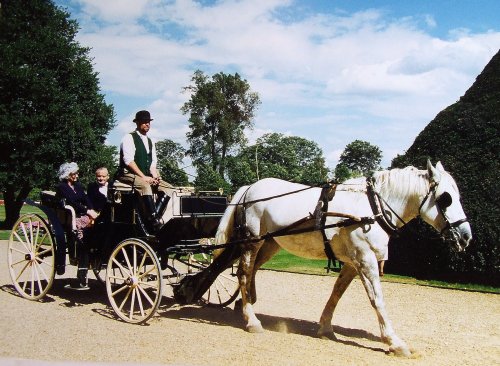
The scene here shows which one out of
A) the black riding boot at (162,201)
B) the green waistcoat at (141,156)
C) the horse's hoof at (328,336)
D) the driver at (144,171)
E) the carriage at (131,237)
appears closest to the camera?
the horse's hoof at (328,336)

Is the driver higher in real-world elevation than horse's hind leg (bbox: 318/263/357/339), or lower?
higher

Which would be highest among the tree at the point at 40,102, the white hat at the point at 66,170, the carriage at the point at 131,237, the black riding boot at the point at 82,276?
the tree at the point at 40,102

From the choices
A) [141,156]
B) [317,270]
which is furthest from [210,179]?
[141,156]

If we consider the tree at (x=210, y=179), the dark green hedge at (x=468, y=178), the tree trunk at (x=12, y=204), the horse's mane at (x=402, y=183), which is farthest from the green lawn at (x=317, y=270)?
the tree at (x=210, y=179)

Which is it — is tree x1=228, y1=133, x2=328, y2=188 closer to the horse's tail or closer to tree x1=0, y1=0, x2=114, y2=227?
tree x1=0, y1=0, x2=114, y2=227

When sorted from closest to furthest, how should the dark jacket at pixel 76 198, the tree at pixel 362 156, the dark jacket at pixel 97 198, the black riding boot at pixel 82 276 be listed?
the black riding boot at pixel 82 276 → the dark jacket at pixel 76 198 → the dark jacket at pixel 97 198 → the tree at pixel 362 156

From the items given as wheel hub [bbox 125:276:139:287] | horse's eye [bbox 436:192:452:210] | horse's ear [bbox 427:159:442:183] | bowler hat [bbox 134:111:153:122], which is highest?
bowler hat [bbox 134:111:153:122]

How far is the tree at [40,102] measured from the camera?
2336cm

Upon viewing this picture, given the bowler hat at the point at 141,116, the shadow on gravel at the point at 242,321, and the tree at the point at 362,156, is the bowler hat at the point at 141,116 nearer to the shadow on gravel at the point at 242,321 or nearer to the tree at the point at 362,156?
the shadow on gravel at the point at 242,321

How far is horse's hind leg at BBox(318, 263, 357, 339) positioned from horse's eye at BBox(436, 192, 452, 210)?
1.39 meters

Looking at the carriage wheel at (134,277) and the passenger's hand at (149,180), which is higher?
the passenger's hand at (149,180)

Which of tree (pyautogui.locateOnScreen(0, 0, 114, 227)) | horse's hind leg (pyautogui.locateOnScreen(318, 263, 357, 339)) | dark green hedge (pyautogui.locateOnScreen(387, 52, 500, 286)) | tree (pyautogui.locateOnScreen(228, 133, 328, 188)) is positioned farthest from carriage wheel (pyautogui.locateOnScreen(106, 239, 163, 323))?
tree (pyautogui.locateOnScreen(228, 133, 328, 188))

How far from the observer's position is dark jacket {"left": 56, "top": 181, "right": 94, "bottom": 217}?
7.64 metres

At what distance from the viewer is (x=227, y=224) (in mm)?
6996
